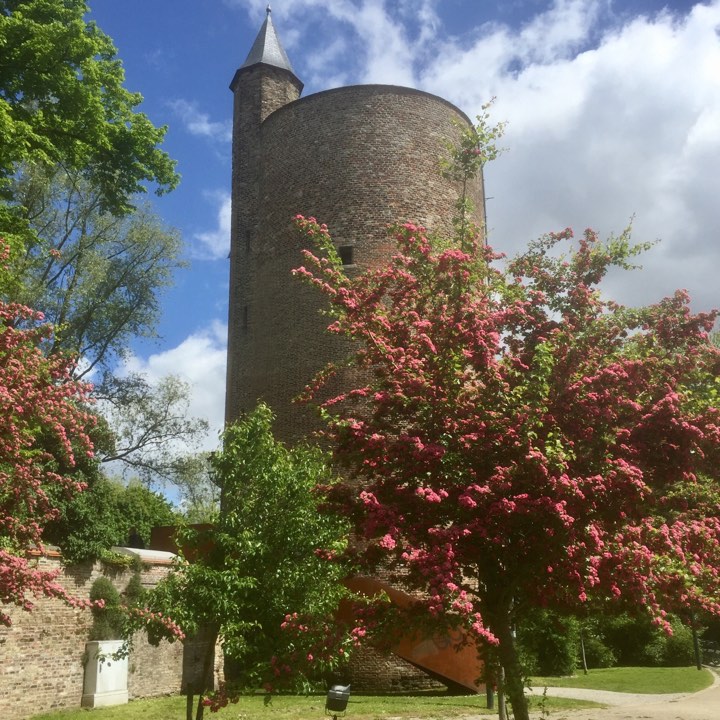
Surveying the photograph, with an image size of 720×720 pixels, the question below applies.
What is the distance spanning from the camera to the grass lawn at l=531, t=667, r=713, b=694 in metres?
18.6

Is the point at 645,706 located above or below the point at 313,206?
below

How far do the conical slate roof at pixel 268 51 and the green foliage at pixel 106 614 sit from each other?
17.1 meters

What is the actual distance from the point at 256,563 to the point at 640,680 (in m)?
14.2

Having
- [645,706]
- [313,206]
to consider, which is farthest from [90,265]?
[645,706]

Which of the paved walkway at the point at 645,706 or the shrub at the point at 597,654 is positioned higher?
the shrub at the point at 597,654

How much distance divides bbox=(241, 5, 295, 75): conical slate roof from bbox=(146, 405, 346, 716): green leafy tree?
16793 millimetres

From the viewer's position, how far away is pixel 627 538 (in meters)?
7.43

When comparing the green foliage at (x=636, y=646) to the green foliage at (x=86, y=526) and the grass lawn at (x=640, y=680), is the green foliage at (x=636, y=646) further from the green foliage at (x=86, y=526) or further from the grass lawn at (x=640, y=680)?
the green foliage at (x=86, y=526)

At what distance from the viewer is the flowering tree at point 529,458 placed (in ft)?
23.0

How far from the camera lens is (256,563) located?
1103 cm

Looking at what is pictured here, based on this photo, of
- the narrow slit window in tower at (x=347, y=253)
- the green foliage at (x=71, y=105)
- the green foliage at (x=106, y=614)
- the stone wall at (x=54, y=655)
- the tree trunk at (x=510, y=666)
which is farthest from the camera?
the narrow slit window in tower at (x=347, y=253)

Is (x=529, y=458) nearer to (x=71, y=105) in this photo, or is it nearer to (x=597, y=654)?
(x=71, y=105)

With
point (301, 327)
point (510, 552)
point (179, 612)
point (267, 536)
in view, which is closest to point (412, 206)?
point (301, 327)

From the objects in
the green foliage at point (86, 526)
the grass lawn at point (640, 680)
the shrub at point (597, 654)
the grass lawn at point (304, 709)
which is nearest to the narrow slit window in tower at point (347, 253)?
the green foliage at point (86, 526)
